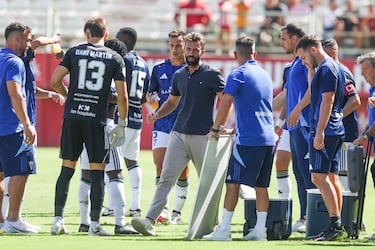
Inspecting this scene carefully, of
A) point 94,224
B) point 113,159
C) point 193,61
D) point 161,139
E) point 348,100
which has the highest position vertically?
point 193,61

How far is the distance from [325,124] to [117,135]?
2.36 m

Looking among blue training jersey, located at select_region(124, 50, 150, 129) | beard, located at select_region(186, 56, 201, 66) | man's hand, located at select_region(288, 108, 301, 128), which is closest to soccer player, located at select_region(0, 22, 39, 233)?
beard, located at select_region(186, 56, 201, 66)

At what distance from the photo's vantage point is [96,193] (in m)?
12.5

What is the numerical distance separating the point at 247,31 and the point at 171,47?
47.1 feet

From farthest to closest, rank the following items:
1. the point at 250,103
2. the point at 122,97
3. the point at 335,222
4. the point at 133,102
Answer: the point at 133,102, the point at 250,103, the point at 122,97, the point at 335,222

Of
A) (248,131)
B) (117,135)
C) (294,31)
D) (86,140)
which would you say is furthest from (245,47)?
(86,140)

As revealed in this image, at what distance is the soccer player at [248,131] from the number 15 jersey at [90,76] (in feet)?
4.24

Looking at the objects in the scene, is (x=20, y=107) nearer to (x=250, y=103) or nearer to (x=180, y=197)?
(x=250, y=103)

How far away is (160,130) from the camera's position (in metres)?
15.4

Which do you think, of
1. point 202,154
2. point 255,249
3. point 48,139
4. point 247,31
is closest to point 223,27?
point 247,31

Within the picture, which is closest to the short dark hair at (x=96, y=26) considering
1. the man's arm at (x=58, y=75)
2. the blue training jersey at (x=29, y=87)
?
the man's arm at (x=58, y=75)

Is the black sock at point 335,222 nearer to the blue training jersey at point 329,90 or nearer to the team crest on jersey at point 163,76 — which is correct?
the blue training jersey at point 329,90

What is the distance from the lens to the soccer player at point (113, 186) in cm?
1298

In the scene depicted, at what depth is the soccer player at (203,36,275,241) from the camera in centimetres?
1247
